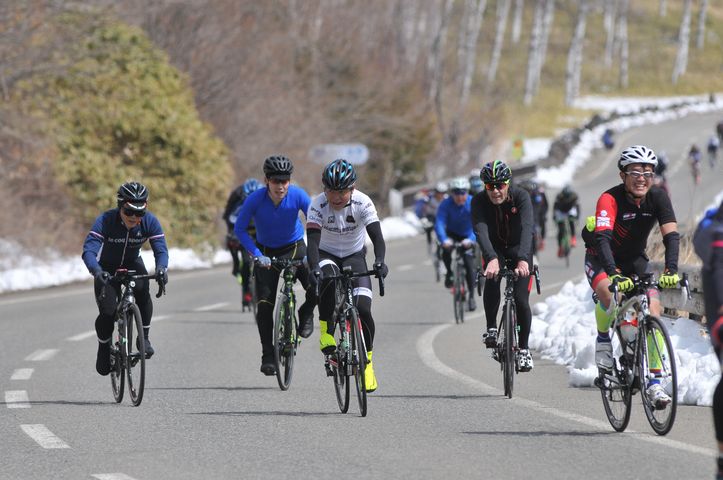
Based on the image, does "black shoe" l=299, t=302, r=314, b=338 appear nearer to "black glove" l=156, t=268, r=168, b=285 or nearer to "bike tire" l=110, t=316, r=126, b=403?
"black glove" l=156, t=268, r=168, b=285

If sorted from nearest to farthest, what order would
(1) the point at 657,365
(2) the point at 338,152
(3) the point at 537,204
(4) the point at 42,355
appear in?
(1) the point at 657,365
(4) the point at 42,355
(3) the point at 537,204
(2) the point at 338,152

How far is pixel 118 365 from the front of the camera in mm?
11070

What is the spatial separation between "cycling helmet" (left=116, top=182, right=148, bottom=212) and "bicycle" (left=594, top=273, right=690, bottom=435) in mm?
3640

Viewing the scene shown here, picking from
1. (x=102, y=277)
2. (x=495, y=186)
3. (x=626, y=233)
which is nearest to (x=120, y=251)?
(x=102, y=277)

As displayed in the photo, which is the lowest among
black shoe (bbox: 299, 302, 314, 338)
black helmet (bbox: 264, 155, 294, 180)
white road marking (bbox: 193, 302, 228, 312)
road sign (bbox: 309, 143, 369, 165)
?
white road marking (bbox: 193, 302, 228, 312)

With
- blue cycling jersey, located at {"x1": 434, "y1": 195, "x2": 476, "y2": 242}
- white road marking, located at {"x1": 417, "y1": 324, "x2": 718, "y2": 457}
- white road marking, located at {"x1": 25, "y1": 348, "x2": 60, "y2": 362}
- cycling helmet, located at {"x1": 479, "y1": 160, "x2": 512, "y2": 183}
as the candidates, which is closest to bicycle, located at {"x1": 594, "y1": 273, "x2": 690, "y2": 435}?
white road marking, located at {"x1": 417, "y1": 324, "x2": 718, "y2": 457}

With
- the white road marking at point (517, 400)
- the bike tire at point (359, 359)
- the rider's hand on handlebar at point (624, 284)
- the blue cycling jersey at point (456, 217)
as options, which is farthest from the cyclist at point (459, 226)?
the rider's hand on handlebar at point (624, 284)

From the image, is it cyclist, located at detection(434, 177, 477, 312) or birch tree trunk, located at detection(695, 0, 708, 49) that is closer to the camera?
cyclist, located at detection(434, 177, 477, 312)

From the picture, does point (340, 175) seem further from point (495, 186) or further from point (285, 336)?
point (285, 336)

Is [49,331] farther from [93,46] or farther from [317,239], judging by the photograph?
[93,46]

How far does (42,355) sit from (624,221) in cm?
718

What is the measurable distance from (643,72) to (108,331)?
107908 mm

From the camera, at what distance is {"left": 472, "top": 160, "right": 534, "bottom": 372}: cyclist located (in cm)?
1080

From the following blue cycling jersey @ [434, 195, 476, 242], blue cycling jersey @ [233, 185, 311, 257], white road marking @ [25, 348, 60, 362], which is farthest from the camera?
blue cycling jersey @ [434, 195, 476, 242]
